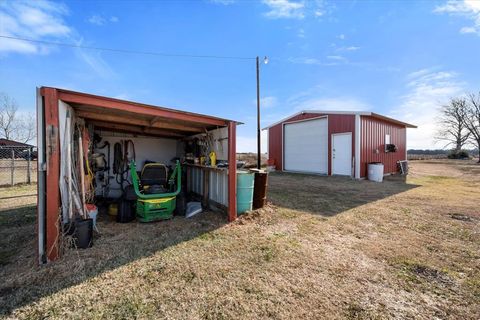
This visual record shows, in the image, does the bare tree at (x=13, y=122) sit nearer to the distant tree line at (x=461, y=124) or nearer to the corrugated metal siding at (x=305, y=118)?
the corrugated metal siding at (x=305, y=118)

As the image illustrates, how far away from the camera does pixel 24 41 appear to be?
7.48 m

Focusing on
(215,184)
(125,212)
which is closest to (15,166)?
(125,212)

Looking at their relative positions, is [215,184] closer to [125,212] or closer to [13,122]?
[125,212]

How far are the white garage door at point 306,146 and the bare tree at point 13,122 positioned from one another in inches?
1080

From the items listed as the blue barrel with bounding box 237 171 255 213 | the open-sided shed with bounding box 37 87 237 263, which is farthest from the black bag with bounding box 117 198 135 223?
the blue barrel with bounding box 237 171 255 213

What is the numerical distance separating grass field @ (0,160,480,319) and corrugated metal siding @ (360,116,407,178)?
20.4 feet

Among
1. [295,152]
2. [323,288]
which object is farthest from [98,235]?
[295,152]

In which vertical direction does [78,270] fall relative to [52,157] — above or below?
below

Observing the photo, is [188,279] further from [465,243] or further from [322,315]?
[465,243]

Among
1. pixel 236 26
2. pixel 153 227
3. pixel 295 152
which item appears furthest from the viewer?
pixel 295 152

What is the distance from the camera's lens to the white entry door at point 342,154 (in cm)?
1031

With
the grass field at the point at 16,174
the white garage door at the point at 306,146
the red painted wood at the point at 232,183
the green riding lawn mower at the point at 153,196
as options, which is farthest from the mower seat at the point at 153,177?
the white garage door at the point at 306,146

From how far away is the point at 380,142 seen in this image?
37.1ft

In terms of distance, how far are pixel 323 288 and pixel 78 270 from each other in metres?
2.65
